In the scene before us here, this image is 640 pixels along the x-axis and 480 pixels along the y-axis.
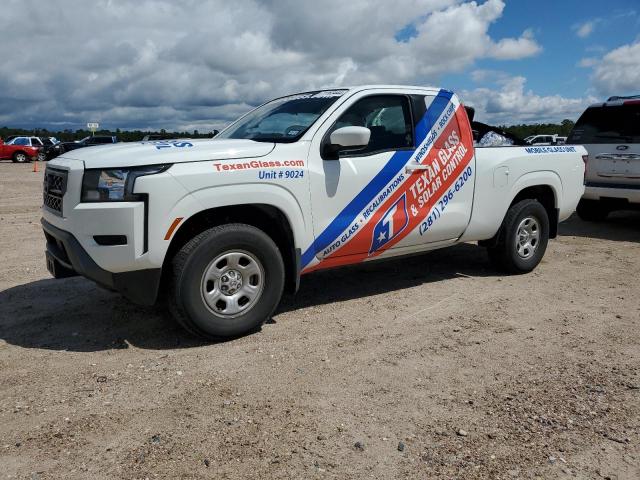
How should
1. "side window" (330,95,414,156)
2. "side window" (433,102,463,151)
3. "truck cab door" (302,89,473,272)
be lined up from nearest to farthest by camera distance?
"truck cab door" (302,89,473,272) → "side window" (330,95,414,156) → "side window" (433,102,463,151)

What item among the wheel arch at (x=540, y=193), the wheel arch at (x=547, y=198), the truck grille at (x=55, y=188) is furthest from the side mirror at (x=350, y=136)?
the wheel arch at (x=547, y=198)

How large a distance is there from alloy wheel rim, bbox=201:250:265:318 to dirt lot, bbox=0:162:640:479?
0.28m

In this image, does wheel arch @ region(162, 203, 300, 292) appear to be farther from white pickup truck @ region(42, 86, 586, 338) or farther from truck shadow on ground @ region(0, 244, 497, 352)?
truck shadow on ground @ region(0, 244, 497, 352)

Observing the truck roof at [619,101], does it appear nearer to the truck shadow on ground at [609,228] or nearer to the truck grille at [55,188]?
the truck shadow on ground at [609,228]

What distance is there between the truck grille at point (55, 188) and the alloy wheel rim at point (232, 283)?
1.12 metres

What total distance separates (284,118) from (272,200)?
103 cm

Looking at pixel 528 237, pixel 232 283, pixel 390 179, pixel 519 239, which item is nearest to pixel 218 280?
pixel 232 283

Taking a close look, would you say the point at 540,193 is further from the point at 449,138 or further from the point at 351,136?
the point at 351,136

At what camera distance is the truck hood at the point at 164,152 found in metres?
3.78

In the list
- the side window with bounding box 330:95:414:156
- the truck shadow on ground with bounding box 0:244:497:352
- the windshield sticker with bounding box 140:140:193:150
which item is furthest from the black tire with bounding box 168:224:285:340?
the side window with bounding box 330:95:414:156

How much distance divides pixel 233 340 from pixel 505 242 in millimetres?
3208

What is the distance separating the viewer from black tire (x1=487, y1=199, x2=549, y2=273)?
19.8 feet

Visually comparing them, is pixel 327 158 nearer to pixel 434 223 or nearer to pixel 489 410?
pixel 434 223

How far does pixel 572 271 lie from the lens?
6457mm
